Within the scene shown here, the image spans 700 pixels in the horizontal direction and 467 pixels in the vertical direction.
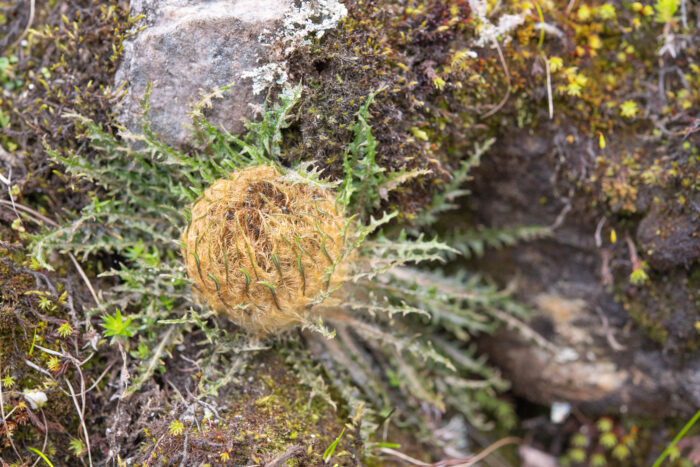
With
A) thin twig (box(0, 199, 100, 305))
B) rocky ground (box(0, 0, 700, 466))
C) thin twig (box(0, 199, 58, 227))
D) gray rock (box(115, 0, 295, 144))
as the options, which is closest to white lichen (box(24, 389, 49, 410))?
rocky ground (box(0, 0, 700, 466))

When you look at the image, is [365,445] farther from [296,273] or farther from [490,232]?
[490,232]

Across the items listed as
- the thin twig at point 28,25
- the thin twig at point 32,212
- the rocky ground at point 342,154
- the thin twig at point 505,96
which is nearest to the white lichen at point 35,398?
the rocky ground at point 342,154

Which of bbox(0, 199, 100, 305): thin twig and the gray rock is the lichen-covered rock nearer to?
the gray rock

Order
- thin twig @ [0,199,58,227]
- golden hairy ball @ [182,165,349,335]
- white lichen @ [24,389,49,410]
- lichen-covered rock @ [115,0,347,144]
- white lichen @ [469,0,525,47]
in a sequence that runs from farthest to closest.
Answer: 1. white lichen @ [469,0,525,47]
2. thin twig @ [0,199,58,227]
3. lichen-covered rock @ [115,0,347,144]
4. white lichen @ [24,389,49,410]
5. golden hairy ball @ [182,165,349,335]

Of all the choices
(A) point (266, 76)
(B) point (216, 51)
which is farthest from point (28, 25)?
(A) point (266, 76)

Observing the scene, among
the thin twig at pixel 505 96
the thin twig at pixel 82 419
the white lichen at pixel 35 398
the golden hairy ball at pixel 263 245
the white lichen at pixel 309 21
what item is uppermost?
the white lichen at pixel 309 21

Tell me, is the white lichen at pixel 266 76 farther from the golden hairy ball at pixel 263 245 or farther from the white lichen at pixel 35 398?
the white lichen at pixel 35 398

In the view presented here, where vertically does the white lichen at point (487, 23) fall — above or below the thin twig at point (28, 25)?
above
